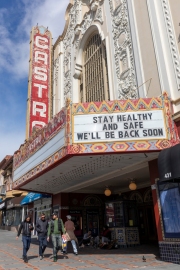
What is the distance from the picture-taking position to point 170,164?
25.3 ft

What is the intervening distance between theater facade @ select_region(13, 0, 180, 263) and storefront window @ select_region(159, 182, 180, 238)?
0.11 ft

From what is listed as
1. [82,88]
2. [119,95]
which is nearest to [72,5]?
[82,88]

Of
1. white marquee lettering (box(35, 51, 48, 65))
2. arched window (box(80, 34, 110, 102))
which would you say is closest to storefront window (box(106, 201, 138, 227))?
arched window (box(80, 34, 110, 102))

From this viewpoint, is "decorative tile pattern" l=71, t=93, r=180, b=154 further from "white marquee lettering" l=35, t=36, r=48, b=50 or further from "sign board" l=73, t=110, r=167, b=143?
"white marquee lettering" l=35, t=36, r=48, b=50

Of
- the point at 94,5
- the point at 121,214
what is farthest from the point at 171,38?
the point at 121,214

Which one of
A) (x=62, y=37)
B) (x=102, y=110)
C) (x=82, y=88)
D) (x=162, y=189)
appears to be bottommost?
(x=162, y=189)

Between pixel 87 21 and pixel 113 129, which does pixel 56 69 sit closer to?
pixel 87 21

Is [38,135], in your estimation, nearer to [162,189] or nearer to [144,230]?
[162,189]

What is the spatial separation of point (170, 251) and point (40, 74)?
53.2ft

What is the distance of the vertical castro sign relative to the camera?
62.1 ft

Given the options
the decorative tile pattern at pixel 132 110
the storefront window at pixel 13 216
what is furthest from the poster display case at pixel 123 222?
the storefront window at pixel 13 216

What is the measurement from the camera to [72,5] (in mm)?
20688

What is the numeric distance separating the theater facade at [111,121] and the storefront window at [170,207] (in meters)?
0.03

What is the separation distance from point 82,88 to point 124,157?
9.38 metres
